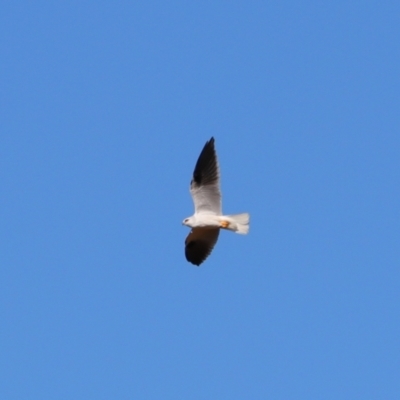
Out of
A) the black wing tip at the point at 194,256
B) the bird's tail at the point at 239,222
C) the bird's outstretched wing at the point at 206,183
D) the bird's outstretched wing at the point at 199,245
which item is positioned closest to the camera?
the bird's tail at the point at 239,222

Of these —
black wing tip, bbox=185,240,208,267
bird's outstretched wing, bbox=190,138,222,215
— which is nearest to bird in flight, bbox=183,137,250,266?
bird's outstretched wing, bbox=190,138,222,215

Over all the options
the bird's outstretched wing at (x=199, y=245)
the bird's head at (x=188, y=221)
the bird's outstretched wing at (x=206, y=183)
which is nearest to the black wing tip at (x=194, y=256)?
the bird's outstretched wing at (x=199, y=245)

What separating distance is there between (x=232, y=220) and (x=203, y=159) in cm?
139

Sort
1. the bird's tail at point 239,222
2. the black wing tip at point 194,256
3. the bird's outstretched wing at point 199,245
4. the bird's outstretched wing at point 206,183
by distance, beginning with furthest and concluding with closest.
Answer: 1. the black wing tip at point 194,256
2. the bird's outstretched wing at point 199,245
3. the bird's outstretched wing at point 206,183
4. the bird's tail at point 239,222

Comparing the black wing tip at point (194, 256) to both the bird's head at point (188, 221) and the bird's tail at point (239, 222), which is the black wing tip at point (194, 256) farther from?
the bird's tail at point (239, 222)

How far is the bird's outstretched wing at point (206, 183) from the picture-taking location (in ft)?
74.7

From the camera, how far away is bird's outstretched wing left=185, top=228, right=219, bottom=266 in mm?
Answer: 23761

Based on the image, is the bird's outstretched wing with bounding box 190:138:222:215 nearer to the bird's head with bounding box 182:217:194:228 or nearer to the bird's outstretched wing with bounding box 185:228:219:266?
the bird's head with bounding box 182:217:194:228

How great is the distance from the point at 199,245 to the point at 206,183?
1.71 m

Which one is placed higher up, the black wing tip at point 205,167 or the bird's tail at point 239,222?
the black wing tip at point 205,167

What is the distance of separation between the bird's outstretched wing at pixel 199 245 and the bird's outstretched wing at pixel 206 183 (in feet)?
3.27

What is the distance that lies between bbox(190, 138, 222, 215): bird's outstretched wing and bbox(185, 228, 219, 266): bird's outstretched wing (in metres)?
1.00

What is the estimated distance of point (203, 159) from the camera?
900 inches

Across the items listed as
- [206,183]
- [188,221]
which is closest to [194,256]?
[188,221]
